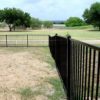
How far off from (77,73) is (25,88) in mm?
3648

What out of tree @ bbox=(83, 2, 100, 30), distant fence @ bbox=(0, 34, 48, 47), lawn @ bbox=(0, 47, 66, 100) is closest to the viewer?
lawn @ bbox=(0, 47, 66, 100)

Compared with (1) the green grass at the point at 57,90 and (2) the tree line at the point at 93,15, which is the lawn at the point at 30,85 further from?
(2) the tree line at the point at 93,15

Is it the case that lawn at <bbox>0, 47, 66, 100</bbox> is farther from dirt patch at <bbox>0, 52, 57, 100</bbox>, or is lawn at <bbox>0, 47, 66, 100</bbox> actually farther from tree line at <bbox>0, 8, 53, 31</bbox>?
tree line at <bbox>0, 8, 53, 31</bbox>

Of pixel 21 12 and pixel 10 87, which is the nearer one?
pixel 10 87

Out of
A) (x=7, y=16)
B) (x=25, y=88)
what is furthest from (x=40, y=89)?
(x=7, y=16)

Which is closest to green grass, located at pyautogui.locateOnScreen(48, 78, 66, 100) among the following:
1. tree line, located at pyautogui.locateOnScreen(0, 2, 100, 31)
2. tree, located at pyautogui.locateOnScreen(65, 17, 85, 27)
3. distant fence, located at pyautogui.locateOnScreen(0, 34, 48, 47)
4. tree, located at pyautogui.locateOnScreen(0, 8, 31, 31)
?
distant fence, located at pyautogui.locateOnScreen(0, 34, 48, 47)

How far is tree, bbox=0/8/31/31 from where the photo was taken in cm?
10556

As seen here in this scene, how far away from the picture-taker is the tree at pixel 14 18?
105562 mm

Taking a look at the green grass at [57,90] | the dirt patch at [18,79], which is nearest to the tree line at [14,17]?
the dirt patch at [18,79]

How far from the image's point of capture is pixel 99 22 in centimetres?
11006

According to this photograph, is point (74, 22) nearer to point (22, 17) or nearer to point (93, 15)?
point (93, 15)

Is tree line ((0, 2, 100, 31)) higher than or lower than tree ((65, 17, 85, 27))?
higher

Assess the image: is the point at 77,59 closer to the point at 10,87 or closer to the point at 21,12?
the point at 10,87

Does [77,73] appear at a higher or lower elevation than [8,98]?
higher
